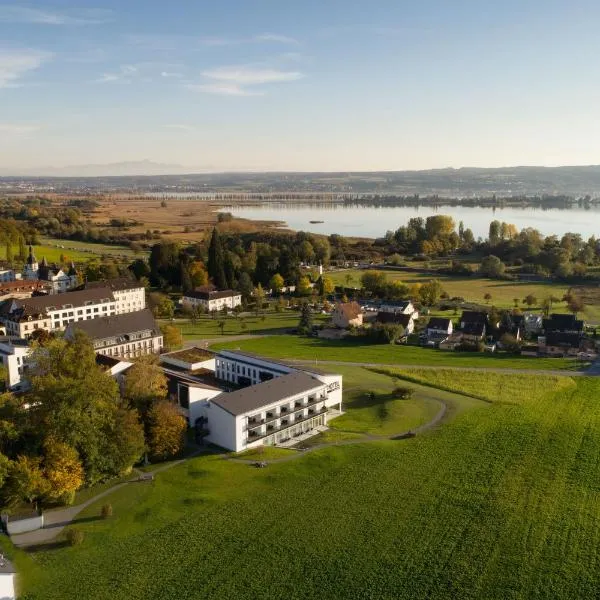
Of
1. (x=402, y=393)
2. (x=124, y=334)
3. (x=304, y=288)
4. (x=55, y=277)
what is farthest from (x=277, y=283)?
(x=402, y=393)

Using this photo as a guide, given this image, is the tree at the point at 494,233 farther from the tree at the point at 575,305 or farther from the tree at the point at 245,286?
the tree at the point at 245,286

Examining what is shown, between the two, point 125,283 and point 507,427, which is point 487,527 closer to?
point 507,427

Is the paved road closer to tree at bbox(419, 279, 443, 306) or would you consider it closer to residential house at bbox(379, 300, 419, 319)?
residential house at bbox(379, 300, 419, 319)

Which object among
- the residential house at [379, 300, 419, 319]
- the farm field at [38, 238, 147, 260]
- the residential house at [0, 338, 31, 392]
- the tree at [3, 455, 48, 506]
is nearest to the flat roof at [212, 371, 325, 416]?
the tree at [3, 455, 48, 506]

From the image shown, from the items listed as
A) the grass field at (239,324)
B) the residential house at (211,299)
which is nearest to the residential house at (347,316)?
the grass field at (239,324)

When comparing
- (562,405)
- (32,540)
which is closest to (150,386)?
(32,540)

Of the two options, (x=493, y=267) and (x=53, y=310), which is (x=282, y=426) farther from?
(x=493, y=267)
